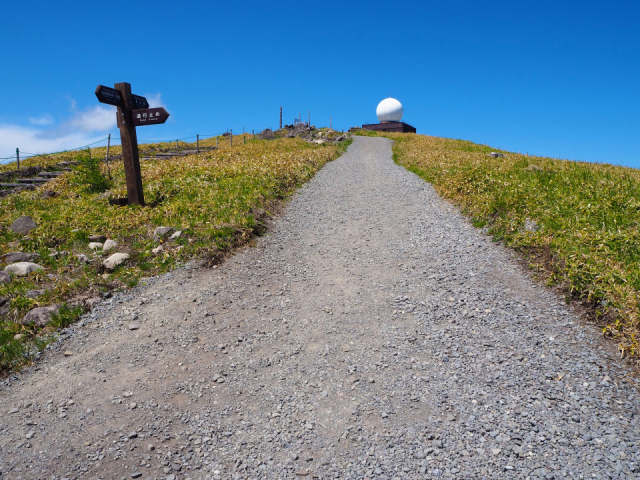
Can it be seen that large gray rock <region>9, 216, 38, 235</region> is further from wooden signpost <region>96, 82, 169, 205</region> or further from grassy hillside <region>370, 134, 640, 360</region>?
grassy hillside <region>370, 134, 640, 360</region>

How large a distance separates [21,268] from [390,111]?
195 feet

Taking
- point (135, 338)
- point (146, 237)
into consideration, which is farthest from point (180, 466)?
point (146, 237)

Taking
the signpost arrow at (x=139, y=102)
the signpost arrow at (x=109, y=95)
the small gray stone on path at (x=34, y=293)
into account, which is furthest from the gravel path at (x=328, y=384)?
the signpost arrow at (x=139, y=102)

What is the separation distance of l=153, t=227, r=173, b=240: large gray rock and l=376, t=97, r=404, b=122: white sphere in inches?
2230

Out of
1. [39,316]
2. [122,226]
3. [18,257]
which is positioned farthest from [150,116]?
[39,316]

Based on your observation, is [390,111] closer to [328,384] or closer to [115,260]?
[115,260]

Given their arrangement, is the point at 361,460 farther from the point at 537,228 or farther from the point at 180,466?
the point at 537,228

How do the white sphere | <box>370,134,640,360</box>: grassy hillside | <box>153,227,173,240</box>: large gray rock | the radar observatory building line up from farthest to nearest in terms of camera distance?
the white sphere, the radar observatory building, <box>153,227,173,240</box>: large gray rock, <box>370,134,640,360</box>: grassy hillside

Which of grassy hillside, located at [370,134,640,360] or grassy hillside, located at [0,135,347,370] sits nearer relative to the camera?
grassy hillside, located at [370,134,640,360]

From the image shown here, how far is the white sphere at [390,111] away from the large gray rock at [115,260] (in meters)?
58.2

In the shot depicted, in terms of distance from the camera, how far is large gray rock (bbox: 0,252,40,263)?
9430mm

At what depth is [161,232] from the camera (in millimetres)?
10180

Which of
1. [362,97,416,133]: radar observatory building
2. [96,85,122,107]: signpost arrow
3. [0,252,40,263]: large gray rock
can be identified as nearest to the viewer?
[0,252,40,263]: large gray rock

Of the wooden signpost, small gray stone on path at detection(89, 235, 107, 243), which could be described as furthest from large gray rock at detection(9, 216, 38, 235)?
the wooden signpost
